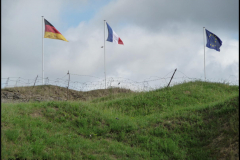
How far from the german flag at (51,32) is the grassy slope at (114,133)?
11.0 metres

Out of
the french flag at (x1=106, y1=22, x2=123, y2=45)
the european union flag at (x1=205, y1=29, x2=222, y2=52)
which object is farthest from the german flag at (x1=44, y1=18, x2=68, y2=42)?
the european union flag at (x1=205, y1=29, x2=222, y2=52)

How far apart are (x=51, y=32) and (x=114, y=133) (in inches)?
616

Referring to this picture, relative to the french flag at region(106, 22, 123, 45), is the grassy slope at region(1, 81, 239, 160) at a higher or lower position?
lower

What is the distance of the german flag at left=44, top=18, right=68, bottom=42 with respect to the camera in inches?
1033

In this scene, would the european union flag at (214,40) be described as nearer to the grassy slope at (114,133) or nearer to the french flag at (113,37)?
the french flag at (113,37)

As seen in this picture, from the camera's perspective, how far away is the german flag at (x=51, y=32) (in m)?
26.2

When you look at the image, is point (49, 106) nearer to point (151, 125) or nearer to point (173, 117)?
point (151, 125)

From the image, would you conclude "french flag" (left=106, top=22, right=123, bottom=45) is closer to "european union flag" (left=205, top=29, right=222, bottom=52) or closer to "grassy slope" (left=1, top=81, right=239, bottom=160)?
"european union flag" (left=205, top=29, right=222, bottom=52)

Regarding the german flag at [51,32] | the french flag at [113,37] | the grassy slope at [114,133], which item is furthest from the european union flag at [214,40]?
the german flag at [51,32]

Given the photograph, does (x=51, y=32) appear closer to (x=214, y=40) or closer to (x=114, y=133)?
(x=114, y=133)

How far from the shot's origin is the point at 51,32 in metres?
26.5

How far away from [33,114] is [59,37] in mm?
12586

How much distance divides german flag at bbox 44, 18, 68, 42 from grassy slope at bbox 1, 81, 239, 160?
1097 centimetres

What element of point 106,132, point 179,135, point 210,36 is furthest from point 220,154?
point 210,36
